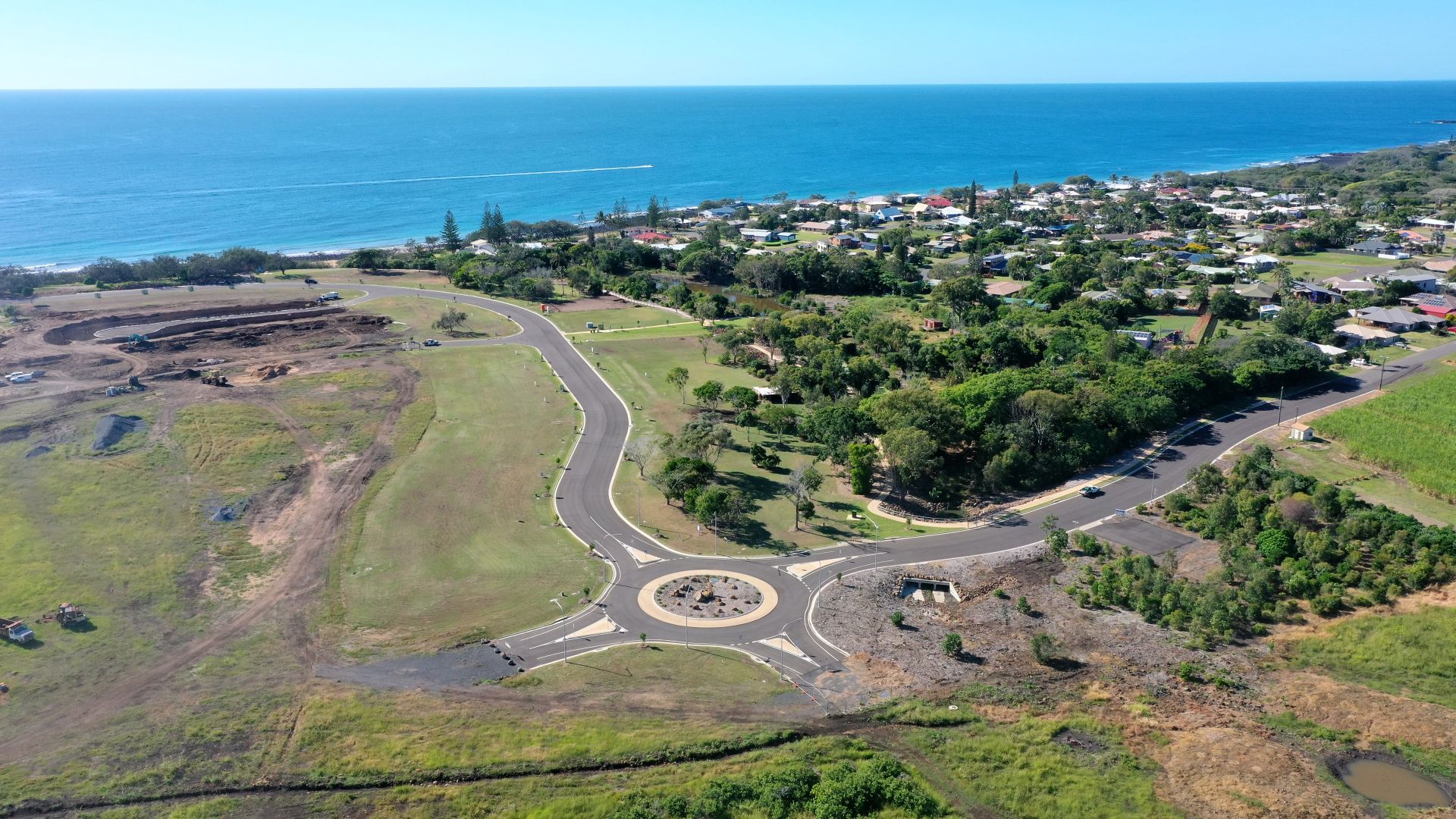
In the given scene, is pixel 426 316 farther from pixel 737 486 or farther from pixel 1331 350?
pixel 1331 350

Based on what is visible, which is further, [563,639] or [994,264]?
[994,264]

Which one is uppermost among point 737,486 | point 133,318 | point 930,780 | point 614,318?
point 133,318

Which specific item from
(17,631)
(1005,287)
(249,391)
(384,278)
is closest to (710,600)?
(17,631)

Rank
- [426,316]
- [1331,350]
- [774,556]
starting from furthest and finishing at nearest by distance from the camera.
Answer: [426,316] → [1331,350] → [774,556]

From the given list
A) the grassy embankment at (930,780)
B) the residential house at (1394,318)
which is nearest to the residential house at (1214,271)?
the residential house at (1394,318)

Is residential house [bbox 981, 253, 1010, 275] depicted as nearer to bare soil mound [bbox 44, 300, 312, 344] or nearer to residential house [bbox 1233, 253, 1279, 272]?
residential house [bbox 1233, 253, 1279, 272]

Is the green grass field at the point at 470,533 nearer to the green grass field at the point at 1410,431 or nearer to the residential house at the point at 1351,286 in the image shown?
the green grass field at the point at 1410,431

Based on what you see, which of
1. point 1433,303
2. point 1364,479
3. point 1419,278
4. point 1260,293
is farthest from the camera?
point 1260,293

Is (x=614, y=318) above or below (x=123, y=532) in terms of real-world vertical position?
above
